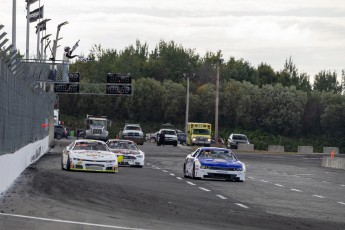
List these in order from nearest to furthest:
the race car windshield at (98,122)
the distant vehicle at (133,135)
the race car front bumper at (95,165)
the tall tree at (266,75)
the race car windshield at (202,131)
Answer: the race car front bumper at (95,165) → the distant vehicle at (133,135) → the race car windshield at (202,131) → the race car windshield at (98,122) → the tall tree at (266,75)

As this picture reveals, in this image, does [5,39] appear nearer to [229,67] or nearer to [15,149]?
[15,149]

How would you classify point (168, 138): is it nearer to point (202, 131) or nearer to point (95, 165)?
point (202, 131)

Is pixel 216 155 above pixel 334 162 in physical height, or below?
above

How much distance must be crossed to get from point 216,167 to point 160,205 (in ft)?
41.1

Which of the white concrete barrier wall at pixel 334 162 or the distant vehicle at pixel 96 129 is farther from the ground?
the distant vehicle at pixel 96 129

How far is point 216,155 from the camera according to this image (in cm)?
3300

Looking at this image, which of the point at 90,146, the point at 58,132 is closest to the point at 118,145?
the point at 90,146

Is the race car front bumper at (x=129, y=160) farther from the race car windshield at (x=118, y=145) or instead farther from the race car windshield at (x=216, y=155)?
the race car windshield at (x=216, y=155)

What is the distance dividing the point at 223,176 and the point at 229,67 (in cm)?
15074

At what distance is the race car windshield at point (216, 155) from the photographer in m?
32.9

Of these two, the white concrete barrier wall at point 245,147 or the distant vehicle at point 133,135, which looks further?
the white concrete barrier wall at point 245,147

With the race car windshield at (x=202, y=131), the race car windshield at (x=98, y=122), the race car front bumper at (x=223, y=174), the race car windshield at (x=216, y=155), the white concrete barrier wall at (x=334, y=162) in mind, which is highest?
the race car windshield at (x=98, y=122)

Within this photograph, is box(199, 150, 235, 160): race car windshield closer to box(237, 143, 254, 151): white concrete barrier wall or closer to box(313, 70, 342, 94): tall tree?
box(237, 143, 254, 151): white concrete barrier wall

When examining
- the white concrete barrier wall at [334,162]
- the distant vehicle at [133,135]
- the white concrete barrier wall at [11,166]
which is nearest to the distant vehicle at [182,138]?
the distant vehicle at [133,135]
